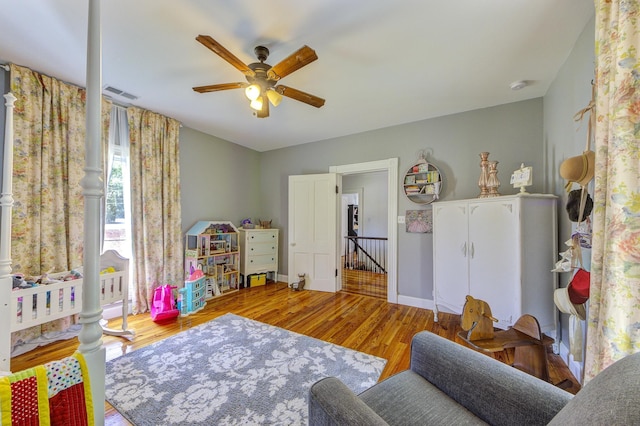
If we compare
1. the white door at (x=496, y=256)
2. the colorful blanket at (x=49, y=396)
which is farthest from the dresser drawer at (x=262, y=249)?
the colorful blanket at (x=49, y=396)

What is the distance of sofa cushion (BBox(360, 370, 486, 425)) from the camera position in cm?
98

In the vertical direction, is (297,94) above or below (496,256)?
above

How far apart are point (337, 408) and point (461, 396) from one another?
628mm

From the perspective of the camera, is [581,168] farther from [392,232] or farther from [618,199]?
[392,232]

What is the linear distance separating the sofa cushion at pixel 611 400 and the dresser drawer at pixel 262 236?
395cm

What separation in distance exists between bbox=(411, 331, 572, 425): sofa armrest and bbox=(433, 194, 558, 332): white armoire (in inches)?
59.2

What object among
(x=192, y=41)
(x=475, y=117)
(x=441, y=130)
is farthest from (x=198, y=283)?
(x=475, y=117)

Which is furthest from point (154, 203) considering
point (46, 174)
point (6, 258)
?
point (6, 258)

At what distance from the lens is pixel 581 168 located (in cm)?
138

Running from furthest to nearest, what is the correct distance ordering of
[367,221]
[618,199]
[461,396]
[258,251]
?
[367,221] → [258,251] → [461,396] → [618,199]

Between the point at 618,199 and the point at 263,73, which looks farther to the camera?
the point at 263,73

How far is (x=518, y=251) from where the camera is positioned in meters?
2.19

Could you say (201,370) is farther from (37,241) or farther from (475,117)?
(475,117)

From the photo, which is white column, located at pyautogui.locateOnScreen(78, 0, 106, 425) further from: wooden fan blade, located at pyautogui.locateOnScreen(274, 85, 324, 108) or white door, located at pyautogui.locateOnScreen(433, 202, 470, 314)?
white door, located at pyautogui.locateOnScreen(433, 202, 470, 314)
